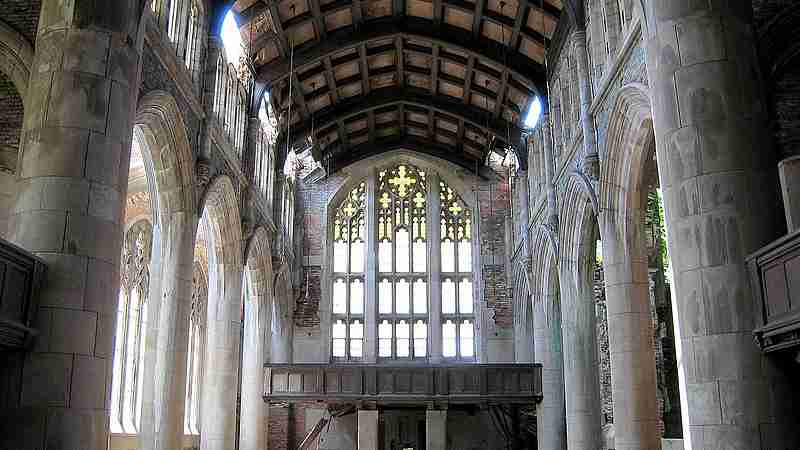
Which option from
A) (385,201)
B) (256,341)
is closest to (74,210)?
(256,341)

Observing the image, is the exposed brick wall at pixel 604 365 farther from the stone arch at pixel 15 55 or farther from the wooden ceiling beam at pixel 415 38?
the stone arch at pixel 15 55

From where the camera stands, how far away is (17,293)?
8.26 metres

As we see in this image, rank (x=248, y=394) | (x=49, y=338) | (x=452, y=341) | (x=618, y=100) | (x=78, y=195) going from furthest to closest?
(x=452, y=341)
(x=248, y=394)
(x=618, y=100)
(x=78, y=195)
(x=49, y=338)

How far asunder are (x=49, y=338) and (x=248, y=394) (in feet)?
48.8

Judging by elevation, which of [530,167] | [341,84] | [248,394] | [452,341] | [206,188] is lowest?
[248,394]

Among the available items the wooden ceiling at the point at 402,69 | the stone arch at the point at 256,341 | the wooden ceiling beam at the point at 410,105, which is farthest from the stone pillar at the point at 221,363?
the wooden ceiling beam at the point at 410,105

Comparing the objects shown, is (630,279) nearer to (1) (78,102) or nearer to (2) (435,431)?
(1) (78,102)

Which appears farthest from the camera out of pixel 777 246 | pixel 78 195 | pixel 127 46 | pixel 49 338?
pixel 127 46

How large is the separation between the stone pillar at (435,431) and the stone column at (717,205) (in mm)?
14926

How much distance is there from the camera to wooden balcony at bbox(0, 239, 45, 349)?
792 cm

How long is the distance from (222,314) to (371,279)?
1012 centimetres

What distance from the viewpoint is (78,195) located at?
923cm

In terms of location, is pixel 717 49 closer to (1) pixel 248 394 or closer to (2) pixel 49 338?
(2) pixel 49 338

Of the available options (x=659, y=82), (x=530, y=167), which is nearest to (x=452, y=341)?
(x=530, y=167)
